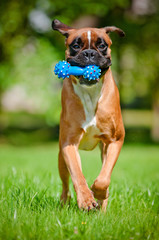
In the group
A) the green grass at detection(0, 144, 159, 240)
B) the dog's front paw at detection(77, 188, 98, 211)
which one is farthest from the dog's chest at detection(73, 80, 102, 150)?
the green grass at detection(0, 144, 159, 240)

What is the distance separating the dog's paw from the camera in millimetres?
3576

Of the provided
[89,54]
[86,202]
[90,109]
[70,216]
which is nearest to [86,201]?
[86,202]

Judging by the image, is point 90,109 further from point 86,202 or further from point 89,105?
point 86,202

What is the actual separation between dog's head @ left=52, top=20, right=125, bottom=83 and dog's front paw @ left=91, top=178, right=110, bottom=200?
4.02 ft

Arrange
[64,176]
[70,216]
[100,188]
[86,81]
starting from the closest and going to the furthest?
[70,216], [100,188], [86,81], [64,176]

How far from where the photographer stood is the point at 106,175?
12.4 ft

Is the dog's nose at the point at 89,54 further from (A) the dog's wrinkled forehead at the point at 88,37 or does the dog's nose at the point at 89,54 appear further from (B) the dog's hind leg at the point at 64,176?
(B) the dog's hind leg at the point at 64,176

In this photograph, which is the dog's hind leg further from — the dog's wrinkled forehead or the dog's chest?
the dog's wrinkled forehead

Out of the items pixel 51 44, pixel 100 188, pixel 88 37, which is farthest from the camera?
pixel 51 44

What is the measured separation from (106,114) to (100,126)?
0.49 feet

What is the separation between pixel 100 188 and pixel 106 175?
0.50ft

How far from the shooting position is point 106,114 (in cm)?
401

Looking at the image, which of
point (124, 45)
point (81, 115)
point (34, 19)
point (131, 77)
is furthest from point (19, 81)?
point (81, 115)

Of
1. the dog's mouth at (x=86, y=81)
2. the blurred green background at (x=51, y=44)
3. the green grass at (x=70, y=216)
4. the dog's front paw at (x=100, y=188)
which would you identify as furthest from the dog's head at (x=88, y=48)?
the blurred green background at (x=51, y=44)
